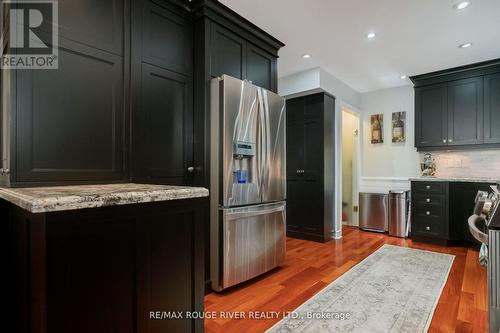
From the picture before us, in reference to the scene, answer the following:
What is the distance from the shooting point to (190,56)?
2.44 m

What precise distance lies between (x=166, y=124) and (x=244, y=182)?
87 centimetres

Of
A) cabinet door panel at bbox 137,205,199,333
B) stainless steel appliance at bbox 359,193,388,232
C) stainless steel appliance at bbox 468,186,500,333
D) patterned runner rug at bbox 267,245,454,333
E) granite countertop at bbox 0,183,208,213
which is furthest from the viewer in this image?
stainless steel appliance at bbox 359,193,388,232

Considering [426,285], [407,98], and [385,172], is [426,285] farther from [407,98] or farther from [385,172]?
[407,98]

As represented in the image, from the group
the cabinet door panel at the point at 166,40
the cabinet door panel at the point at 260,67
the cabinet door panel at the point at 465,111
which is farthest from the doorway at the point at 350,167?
the cabinet door panel at the point at 166,40

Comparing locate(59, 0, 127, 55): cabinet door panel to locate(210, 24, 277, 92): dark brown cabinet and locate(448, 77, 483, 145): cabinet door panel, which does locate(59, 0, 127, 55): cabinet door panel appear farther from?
locate(448, 77, 483, 145): cabinet door panel

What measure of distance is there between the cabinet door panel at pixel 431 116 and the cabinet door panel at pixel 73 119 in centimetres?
437

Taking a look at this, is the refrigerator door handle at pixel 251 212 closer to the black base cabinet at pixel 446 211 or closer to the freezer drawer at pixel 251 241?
the freezer drawer at pixel 251 241

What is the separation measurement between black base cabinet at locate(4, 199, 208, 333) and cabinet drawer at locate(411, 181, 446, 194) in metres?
3.84

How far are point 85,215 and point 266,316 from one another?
1.55m

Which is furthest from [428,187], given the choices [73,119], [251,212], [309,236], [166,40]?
[73,119]

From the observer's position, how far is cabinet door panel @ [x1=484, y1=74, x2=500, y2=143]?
11.8 ft

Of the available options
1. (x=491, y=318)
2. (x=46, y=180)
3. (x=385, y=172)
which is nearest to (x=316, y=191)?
(x=385, y=172)

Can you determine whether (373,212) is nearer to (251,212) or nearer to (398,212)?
(398,212)

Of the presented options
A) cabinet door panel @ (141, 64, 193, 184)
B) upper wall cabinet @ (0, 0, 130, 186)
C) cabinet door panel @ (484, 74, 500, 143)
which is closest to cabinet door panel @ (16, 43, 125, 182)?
upper wall cabinet @ (0, 0, 130, 186)
